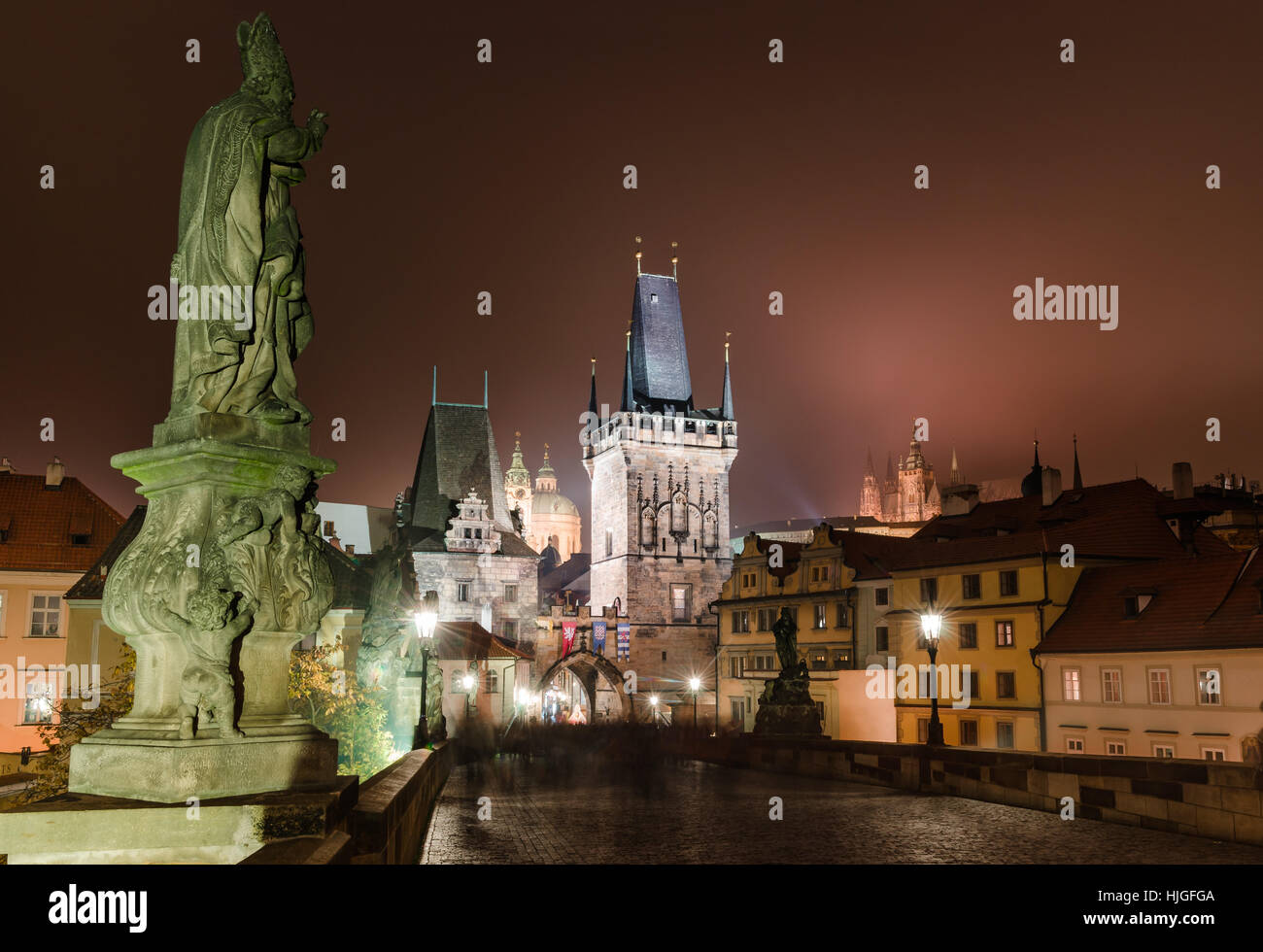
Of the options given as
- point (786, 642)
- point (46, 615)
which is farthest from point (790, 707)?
point (46, 615)

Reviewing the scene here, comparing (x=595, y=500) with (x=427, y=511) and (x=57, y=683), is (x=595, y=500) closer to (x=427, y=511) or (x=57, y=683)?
(x=427, y=511)

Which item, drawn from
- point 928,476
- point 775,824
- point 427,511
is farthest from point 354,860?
point 928,476

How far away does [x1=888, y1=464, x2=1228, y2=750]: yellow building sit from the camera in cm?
3781

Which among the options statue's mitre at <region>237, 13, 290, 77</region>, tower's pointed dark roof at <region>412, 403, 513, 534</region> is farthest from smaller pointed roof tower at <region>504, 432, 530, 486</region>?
statue's mitre at <region>237, 13, 290, 77</region>

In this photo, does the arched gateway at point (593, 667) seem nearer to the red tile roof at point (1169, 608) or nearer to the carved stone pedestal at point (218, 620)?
the red tile roof at point (1169, 608)

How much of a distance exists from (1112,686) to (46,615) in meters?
35.9

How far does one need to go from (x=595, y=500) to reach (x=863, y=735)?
43473 millimetres

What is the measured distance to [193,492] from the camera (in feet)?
17.3

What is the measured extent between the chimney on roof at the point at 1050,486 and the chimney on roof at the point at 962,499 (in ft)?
16.5

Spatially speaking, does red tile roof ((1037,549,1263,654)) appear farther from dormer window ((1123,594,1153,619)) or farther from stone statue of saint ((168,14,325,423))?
stone statue of saint ((168,14,325,423))

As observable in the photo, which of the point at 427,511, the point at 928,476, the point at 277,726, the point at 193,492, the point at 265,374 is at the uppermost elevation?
the point at 928,476

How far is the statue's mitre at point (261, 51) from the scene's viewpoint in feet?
18.7

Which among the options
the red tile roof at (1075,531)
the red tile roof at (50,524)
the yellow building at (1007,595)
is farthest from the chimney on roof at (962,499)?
the red tile roof at (50,524)

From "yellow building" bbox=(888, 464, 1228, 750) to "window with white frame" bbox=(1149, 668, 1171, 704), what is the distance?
505 cm
